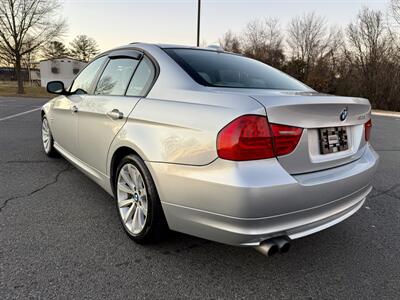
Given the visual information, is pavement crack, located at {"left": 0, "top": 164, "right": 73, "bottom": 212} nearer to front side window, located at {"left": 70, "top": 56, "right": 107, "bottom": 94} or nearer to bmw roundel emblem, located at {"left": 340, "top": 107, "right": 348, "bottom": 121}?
A: front side window, located at {"left": 70, "top": 56, "right": 107, "bottom": 94}

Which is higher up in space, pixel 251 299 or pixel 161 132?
pixel 161 132

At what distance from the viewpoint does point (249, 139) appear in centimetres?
180

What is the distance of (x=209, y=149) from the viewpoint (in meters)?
1.88

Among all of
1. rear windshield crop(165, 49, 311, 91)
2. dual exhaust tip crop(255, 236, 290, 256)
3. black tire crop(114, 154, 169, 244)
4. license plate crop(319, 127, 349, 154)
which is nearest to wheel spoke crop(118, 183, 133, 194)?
black tire crop(114, 154, 169, 244)

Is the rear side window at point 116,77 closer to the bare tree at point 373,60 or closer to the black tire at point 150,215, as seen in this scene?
the black tire at point 150,215

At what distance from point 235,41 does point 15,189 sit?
158ft

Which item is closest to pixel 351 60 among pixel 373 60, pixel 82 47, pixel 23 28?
pixel 373 60

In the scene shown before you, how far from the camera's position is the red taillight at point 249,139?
180 cm

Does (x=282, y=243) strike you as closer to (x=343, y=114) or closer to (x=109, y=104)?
(x=343, y=114)

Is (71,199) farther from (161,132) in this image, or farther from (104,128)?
(161,132)

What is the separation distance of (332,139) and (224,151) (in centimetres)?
81

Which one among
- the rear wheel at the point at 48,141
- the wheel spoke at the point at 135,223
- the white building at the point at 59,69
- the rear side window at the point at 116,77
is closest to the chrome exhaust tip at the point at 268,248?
the wheel spoke at the point at 135,223

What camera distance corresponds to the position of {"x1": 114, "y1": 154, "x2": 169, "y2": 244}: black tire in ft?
7.47

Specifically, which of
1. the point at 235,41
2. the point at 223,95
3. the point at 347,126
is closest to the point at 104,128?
the point at 223,95
